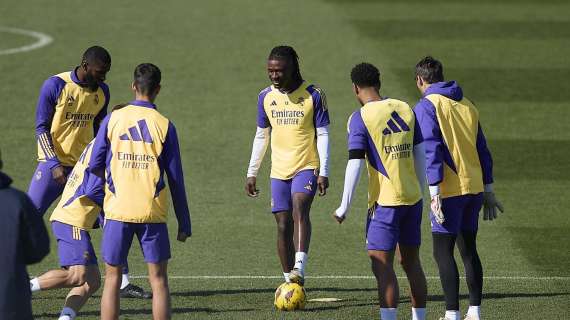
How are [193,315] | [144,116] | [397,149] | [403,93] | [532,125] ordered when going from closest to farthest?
[144,116] → [397,149] → [193,315] → [532,125] → [403,93]

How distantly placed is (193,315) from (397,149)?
2.60 metres

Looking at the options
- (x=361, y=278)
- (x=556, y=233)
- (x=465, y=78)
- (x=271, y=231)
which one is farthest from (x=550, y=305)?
(x=465, y=78)

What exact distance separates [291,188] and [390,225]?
210 centimetres

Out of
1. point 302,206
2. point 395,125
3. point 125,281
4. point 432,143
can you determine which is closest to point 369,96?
point 395,125

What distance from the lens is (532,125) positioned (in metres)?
20.5

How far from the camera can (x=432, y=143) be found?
412 inches

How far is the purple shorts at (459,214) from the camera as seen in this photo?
10.6 m

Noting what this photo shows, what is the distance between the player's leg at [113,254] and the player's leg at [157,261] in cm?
12

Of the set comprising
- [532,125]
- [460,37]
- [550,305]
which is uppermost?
[460,37]

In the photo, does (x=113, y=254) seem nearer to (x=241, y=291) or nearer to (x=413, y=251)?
(x=413, y=251)

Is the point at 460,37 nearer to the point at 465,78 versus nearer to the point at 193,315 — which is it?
the point at 465,78

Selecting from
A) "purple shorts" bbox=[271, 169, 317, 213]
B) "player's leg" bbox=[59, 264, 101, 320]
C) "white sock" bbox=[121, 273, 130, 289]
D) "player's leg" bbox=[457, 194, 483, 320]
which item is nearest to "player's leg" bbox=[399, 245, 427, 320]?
"player's leg" bbox=[457, 194, 483, 320]

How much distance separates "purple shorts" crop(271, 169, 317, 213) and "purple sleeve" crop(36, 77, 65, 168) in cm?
209

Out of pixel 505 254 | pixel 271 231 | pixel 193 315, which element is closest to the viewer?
pixel 193 315
